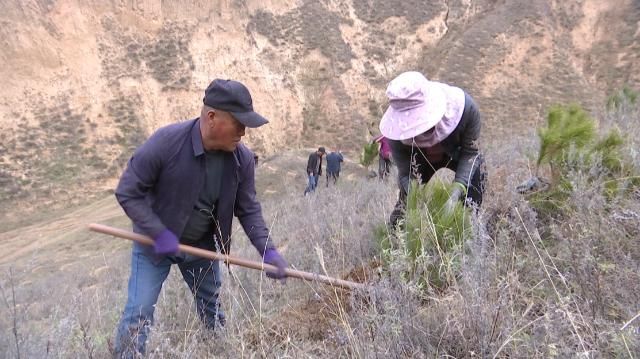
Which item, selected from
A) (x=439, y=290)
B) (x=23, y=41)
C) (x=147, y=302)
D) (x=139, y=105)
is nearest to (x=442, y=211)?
(x=439, y=290)

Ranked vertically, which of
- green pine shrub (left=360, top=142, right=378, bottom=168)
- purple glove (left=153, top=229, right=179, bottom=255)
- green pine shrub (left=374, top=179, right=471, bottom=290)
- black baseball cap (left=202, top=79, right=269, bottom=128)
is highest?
black baseball cap (left=202, top=79, right=269, bottom=128)

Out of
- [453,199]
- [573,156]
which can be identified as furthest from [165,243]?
[573,156]

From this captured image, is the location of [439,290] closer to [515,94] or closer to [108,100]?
[108,100]

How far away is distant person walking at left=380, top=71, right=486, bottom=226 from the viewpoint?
105 inches

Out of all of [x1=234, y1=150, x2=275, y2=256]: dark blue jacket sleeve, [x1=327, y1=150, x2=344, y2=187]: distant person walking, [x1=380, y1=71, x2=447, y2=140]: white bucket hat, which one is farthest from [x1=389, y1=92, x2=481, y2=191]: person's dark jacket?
[x1=327, y1=150, x2=344, y2=187]: distant person walking

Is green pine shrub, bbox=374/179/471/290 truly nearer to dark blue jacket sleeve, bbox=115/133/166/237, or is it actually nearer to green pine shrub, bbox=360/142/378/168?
dark blue jacket sleeve, bbox=115/133/166/237

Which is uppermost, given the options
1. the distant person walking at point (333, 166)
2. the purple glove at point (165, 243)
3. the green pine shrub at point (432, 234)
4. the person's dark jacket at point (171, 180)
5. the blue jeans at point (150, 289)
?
the person's dark jacket at point (171, 180)

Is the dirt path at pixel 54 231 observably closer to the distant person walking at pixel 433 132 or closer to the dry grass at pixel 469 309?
the dry grass at pixel 469 309

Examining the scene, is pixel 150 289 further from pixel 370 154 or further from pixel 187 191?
pixel 370 154

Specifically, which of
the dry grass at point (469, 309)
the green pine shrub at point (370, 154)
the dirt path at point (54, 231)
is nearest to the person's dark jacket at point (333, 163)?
the green pine shrub at point (370, 154)

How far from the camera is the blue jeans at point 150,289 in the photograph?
86.4 inches

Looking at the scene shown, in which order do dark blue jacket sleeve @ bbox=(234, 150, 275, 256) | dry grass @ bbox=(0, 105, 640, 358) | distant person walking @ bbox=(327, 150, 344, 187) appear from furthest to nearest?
distant person walking @ bbox=(327, 150, 344, 187), dark blue jacket sleeve @ bbox=(234, 150, 275, 256), dry grass @ bbox=(0, 105, 640, 358)

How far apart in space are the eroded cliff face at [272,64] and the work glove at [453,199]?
14.3m

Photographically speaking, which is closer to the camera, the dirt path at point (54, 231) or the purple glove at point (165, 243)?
the purple glove at point (165, 243)
